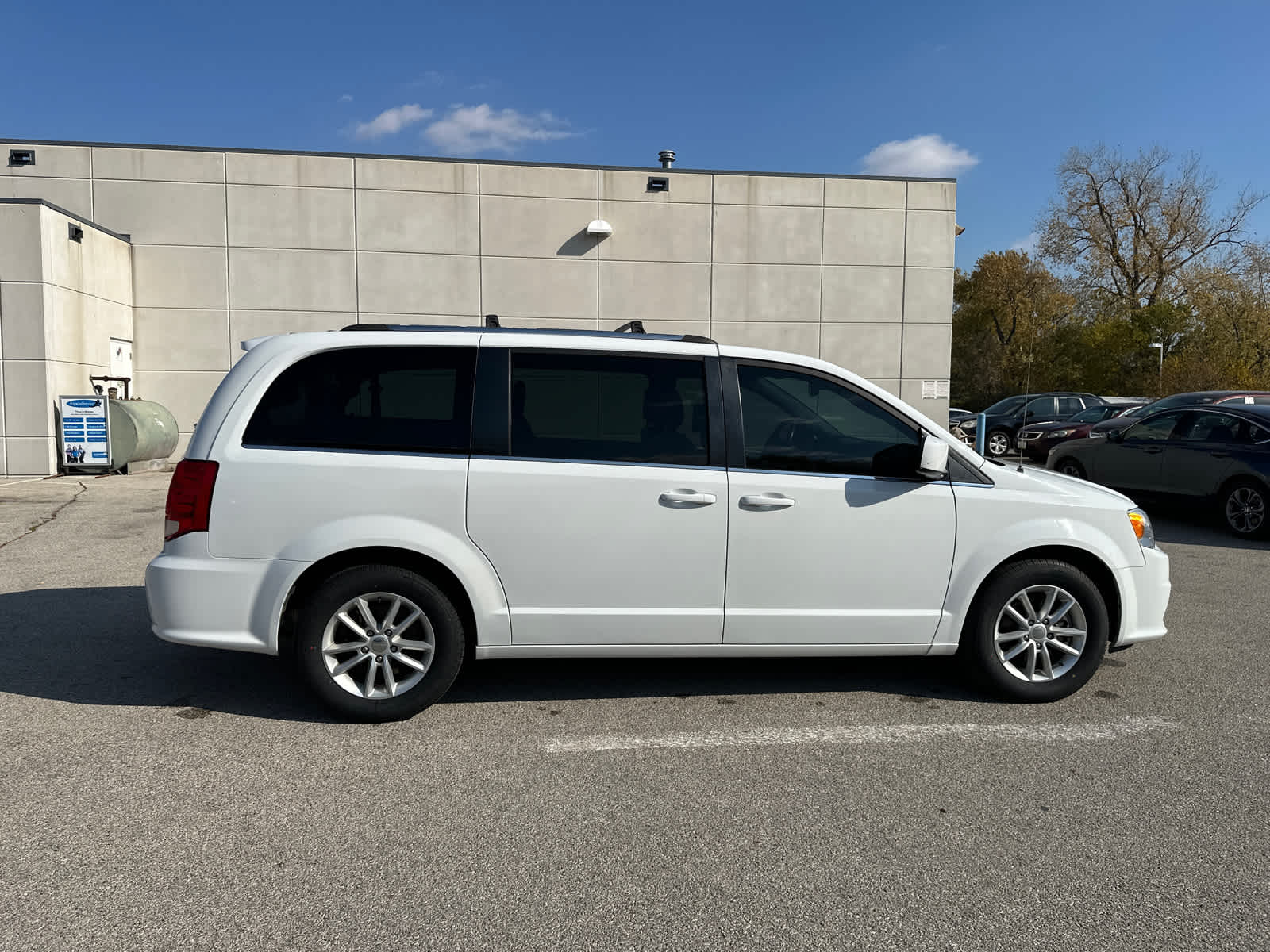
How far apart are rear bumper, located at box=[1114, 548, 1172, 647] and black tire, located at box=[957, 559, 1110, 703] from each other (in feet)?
0.40

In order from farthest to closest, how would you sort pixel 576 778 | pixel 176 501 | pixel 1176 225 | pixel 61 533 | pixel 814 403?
1. pixel 1176 225
2. pixel 61 533
3. pixel 814 403
4. pixel 176 501
5. pixel 576 778

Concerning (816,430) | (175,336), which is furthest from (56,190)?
(816,430)

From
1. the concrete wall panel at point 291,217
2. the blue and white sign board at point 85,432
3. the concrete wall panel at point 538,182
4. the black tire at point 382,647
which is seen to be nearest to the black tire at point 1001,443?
the concrete wall panel at point 538,182

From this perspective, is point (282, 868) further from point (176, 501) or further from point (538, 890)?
point (176, 501)

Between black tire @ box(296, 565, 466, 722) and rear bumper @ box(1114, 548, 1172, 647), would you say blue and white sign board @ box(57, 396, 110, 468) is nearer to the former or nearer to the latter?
black tire @ box(296, 565, 466, 722)

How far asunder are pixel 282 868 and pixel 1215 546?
9.97 m

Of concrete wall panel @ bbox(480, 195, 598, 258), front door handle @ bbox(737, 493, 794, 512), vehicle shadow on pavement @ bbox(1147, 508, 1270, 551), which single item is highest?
concrete wall panel @ bbox(480, 195, 598, 258)

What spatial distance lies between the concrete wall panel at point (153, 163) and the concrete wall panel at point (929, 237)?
13.9 m

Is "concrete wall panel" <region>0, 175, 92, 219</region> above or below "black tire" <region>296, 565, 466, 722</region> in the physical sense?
above

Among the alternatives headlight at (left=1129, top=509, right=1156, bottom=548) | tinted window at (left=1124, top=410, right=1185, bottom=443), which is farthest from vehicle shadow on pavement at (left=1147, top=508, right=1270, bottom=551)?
headlight at (left=1129, top=509, right=1156, bottom=548)

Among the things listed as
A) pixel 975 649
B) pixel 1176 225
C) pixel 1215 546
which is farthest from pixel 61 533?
pixel 1176 225

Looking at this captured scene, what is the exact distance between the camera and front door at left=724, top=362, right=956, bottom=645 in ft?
14.6

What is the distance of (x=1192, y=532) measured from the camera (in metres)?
11.0

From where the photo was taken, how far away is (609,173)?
1906 cm
